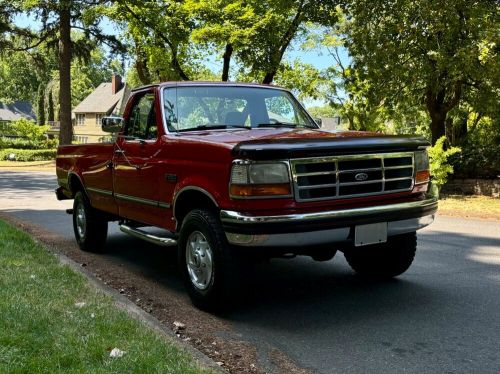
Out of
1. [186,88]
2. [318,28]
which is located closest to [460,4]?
[186,88]

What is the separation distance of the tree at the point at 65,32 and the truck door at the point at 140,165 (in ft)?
72.2

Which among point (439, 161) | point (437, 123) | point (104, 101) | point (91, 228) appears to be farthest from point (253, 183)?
point (104, 101)

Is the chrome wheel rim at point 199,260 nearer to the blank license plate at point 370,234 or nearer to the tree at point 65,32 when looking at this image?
the blank license plate at point 370,234

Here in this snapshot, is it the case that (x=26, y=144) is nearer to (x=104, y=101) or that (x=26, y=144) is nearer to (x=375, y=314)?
(x=104, y=101)

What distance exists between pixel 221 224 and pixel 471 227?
24.1 feet

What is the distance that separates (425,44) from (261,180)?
44.4 ft

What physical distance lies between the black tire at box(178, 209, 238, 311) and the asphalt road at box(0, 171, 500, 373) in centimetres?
21

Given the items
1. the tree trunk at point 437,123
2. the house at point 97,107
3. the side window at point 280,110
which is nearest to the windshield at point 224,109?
the side window at point 280,110

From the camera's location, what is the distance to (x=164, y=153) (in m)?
5.33

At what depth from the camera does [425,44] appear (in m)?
16.1

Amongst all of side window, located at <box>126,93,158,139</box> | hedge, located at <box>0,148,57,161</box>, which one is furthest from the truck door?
hedge, located at <box>0,148,57,161</box>

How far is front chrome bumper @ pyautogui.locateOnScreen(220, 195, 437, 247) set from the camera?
166 inches

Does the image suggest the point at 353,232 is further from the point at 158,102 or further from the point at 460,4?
the point at 460,4

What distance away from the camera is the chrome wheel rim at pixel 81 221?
776 centimetres
